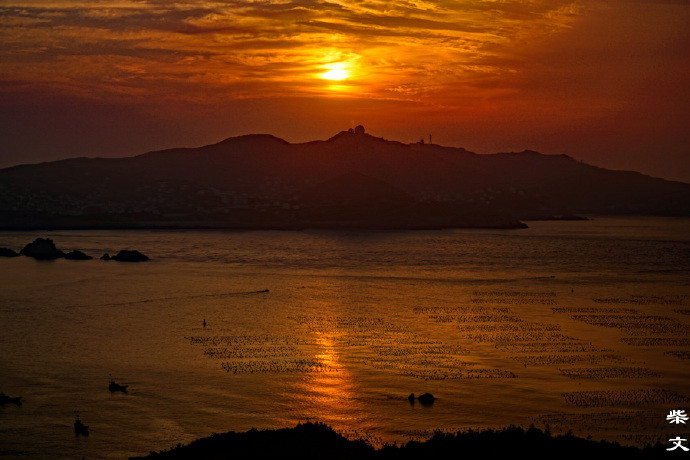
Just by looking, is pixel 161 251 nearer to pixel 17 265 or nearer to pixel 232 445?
pixel 17 265

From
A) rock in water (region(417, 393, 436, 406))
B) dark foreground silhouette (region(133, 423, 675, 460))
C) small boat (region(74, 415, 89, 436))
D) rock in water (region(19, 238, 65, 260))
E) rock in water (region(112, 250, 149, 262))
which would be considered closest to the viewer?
dark foreground silhouette (region(133, 423, 675, 460))

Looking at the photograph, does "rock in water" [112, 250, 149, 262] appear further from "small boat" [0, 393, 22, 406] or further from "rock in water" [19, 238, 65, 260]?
"small boat" [0, 393, 22, 406]

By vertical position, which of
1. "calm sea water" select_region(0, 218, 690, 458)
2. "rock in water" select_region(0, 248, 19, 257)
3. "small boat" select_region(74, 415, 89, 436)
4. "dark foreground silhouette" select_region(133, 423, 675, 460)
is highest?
"dark foreground silhouette" select_region(133, 423, 675, 460)

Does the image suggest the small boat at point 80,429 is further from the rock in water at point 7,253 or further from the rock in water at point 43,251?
the rock in water at point 7,253

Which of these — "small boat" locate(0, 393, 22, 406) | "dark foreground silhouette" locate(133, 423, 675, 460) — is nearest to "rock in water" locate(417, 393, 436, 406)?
"dark foreground silhouette" locate(133, 423, 675, 460)

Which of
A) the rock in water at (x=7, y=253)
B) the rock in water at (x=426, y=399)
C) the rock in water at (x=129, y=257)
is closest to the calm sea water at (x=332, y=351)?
the rock in water at (x=426, y=399)

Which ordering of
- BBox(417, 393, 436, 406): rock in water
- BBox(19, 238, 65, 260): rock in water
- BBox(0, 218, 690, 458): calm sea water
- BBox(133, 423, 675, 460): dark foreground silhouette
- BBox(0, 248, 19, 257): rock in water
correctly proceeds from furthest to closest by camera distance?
BBox(0, 248, 19, 257): rock in water → BBox(19, 238, 65, 260): rock in water → BBox(417, 393, 436, 406): rock in water → BBox(0, 218, 690, 458): calm sea water → BBox(133, 423, 675, 460): dark foreground silhouette
